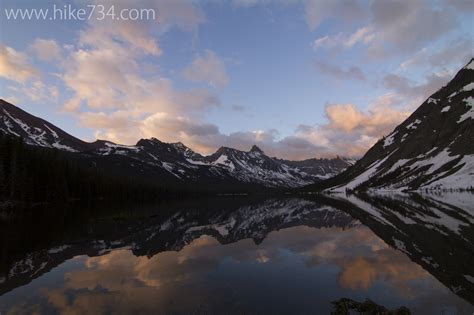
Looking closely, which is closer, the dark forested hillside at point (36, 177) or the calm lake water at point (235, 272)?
the calm lake water at point (235, 272)

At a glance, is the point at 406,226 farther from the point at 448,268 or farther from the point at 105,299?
the point at 105,299

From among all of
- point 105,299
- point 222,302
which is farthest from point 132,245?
point 222,302

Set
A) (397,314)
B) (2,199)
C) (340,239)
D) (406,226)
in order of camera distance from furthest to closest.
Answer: (2,199)
(406,226)
(340,239)
(397,314)

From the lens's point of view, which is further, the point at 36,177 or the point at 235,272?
the point at 36,177

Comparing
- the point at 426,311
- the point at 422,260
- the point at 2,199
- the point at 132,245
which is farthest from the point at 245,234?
the point at 2,199

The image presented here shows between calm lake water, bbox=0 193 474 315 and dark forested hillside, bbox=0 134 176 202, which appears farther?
dark forested hillside, bbox=0 134 176 202

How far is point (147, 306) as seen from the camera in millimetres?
18703

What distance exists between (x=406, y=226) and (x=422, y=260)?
23.5 meters

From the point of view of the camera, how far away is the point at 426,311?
58.1 feet

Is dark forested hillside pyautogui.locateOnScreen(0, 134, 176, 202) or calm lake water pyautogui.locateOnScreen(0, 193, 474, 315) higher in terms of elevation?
dark forested hillside pyautogui.locateOnScreen(0, 134, 176, 202)

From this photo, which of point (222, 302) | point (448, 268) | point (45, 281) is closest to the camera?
point (222, 302)

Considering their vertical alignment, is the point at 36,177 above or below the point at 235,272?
above

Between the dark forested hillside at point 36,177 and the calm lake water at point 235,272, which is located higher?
the dark forested hillside at point 36,177

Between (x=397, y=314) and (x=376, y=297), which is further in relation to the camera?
(x=376, y=297)
